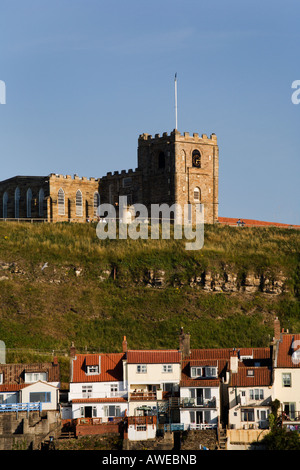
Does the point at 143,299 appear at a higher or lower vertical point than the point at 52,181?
lower

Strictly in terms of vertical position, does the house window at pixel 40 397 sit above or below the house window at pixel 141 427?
above

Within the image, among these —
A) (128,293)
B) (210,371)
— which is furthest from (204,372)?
(128,293)

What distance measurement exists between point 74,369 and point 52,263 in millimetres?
28179

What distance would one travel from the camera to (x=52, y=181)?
125625mm

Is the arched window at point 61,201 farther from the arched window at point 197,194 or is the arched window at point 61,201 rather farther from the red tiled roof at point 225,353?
the red tiled roof at point 225,353

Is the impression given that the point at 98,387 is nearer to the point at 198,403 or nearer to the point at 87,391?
the point at 87,391

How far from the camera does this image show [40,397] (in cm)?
7819

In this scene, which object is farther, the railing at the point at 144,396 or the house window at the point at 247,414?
the railing at the point at 144,396

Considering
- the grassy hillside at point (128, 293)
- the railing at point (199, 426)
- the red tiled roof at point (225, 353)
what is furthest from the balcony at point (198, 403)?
the grassy hillside at point (128, 293)

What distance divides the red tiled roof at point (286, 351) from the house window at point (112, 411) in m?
10.8

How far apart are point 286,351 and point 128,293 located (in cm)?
2831

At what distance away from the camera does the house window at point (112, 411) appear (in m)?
76.4
